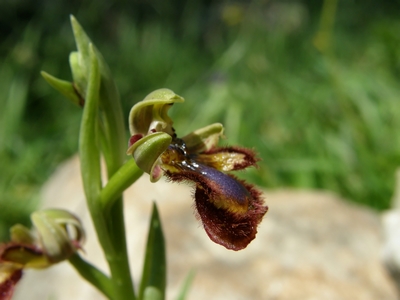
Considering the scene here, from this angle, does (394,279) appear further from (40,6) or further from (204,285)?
(40,6)

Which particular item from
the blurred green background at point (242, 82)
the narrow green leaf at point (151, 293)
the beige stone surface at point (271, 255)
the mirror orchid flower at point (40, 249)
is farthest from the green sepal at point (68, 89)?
the blurred green background at point (242, 82)

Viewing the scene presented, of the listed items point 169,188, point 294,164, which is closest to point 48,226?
point 169,188

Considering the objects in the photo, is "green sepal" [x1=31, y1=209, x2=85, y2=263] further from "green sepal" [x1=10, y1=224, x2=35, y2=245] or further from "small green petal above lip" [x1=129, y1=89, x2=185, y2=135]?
"small green petal above lip" [x1=129, y1=89, x2=185, y2=135]

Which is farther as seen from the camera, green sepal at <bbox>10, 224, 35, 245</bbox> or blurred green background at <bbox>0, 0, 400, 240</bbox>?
blurred green background at <bbox>0, 0, 400, 240</bbox>

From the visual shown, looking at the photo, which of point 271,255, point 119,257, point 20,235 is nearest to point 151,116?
point 119,257

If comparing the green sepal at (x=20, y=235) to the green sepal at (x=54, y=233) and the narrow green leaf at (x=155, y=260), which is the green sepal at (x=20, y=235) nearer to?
the green sepal at (x=54, y=233)

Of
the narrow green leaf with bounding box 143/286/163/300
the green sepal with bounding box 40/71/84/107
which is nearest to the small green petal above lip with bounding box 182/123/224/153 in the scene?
the green sepal with bounding box 40/71/84/107
